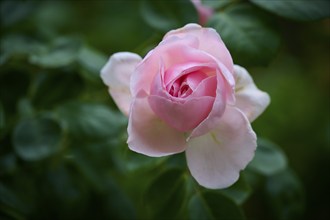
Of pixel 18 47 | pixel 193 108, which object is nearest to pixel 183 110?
pixel 193 108

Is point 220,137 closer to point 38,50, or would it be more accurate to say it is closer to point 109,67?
point 109,67

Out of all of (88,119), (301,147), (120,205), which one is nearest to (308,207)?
(301,147)

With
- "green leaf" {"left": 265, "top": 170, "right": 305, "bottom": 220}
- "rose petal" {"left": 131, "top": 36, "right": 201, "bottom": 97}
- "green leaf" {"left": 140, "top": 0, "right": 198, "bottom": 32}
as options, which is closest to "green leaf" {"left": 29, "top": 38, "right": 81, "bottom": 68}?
"green leaf" {"left": 140, "top": 0, "right": 198, "bottom": 32}

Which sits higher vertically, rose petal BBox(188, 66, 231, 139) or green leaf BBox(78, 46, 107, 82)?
rose petal BBox(188, 66, 231, 139)

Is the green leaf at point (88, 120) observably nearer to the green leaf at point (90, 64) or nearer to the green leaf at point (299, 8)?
the green leaf at point (90, 64)

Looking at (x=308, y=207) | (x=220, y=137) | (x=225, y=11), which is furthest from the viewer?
(x=308, y=207)

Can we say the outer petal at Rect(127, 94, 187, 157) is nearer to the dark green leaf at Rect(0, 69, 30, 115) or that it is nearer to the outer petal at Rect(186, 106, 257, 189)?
the outer petal at Rect(186, 106, 257, 189)
